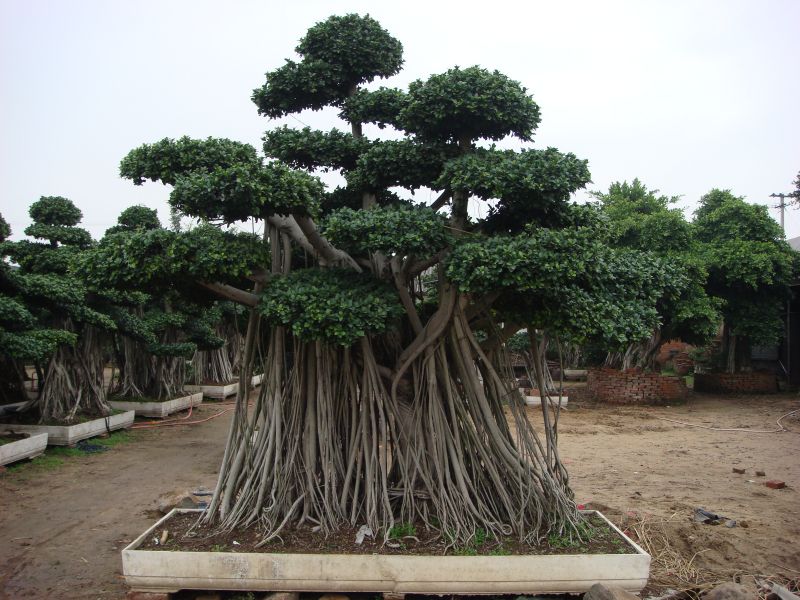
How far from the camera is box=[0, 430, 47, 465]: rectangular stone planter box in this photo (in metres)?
9.25

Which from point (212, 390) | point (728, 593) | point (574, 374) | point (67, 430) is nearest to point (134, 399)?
point (212, 390)

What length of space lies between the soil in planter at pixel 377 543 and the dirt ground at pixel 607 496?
0.66m

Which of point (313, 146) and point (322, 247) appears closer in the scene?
point (322, 247)

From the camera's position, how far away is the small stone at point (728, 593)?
15.5 ft

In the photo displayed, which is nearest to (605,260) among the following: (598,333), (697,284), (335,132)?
(598,333)

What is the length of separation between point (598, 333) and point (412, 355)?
5.50ft

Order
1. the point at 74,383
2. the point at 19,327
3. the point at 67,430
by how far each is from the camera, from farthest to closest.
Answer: the point at 74,383 < the point at 67,430 < the point at 19,327

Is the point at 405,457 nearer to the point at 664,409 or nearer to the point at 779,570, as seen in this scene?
the point at 779,570

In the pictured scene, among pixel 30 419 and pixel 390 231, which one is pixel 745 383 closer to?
pixel 390 231

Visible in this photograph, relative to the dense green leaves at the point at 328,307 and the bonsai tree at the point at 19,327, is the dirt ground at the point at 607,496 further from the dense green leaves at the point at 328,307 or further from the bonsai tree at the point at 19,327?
the dense green leaves at the point at 328,307

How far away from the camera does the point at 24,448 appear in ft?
31.8

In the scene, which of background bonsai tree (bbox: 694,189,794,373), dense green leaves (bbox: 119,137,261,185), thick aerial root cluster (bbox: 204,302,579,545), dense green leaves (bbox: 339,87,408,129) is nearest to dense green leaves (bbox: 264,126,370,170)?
dense green leaves (bbox: 339,87,408,129)

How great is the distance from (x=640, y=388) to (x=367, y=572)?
13653 millimetres

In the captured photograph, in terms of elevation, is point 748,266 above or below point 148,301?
above
